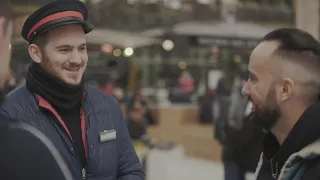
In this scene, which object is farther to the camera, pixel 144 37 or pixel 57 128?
pixel 144 37

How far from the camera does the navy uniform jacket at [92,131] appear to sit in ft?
5.88

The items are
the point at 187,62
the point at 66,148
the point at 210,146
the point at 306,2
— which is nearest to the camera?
the point at 66,148

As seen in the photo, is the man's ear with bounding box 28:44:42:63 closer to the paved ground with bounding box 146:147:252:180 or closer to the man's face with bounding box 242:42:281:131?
the man's face with bounding box 242:42:281:131

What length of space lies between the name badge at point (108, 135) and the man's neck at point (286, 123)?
67 centimetres

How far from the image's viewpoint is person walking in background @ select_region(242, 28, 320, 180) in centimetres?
144

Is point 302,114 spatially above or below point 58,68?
below

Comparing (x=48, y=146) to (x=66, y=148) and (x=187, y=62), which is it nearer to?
(x=66, y=148)

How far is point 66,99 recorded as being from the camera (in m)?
1.85

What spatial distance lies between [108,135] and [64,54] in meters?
0.38

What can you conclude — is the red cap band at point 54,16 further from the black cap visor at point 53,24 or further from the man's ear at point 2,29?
the man's ear at point 2,29

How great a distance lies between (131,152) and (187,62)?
27.6 meters

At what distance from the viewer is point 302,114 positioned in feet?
4.93

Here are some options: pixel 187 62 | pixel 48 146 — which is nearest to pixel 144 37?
pixel 48 146

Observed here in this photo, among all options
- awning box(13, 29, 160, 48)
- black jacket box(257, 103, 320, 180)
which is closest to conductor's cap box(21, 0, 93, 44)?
black jacket box(257, 103, 320, 180)
